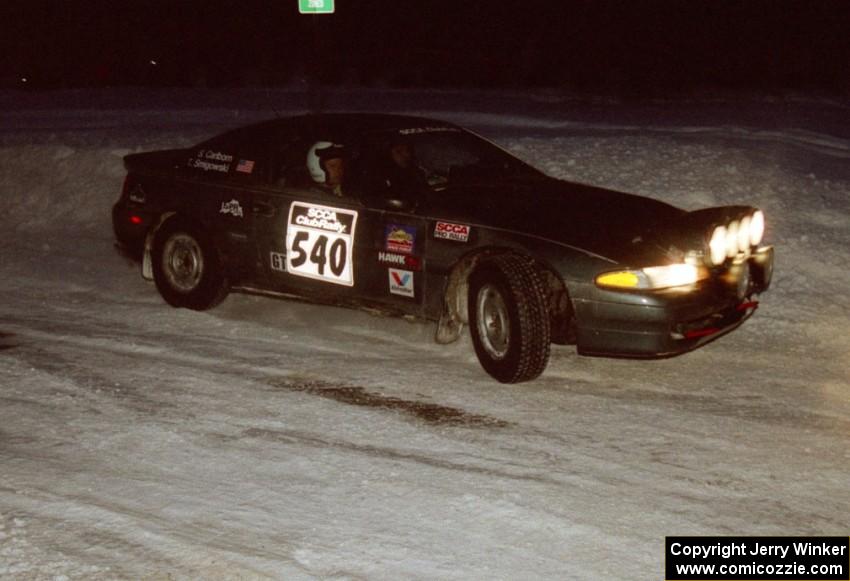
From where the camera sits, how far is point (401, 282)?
618 centimetres

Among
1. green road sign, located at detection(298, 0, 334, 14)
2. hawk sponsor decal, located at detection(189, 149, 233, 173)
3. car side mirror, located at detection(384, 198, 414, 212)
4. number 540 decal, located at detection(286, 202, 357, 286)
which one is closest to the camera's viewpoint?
car side mirror, located at detection(384, 198, 414, 212)

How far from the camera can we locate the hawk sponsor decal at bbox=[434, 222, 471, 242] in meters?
5.88

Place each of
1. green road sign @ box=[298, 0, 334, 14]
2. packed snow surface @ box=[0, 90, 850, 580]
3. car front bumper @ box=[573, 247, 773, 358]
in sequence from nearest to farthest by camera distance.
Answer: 1. packed snow surface @ box=[0, 90, 850, 580]
2. car front bumper @ box=[573, 247, 773, 358]
3. green road sign @ box=[298, 0, 334, 14]

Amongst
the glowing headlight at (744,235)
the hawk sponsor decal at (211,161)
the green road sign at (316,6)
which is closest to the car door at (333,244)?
the hawk sponsor decal at (211,161)

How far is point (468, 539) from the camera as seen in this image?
3.93 metres

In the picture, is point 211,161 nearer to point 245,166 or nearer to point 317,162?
point 245,166

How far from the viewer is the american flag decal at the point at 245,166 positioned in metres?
6.93

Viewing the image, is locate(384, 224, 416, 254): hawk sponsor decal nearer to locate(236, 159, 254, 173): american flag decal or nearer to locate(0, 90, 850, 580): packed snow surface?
→ locate(0, 90, 850, 580): packed snow surface

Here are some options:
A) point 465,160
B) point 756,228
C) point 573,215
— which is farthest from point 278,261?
point 756,228

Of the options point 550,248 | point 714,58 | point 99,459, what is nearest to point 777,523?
point 550,248

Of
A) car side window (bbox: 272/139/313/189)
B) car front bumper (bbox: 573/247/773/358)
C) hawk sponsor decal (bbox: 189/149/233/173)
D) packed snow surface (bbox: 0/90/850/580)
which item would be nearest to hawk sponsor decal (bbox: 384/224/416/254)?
packed snow surface (bbox: 0/90/850/580)

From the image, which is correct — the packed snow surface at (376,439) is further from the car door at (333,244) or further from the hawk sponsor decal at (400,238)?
the hawk sponsor decal at (400,238)

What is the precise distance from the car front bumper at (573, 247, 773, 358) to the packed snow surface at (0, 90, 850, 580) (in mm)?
285

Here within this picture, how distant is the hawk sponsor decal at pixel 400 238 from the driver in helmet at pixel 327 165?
1.53ft
